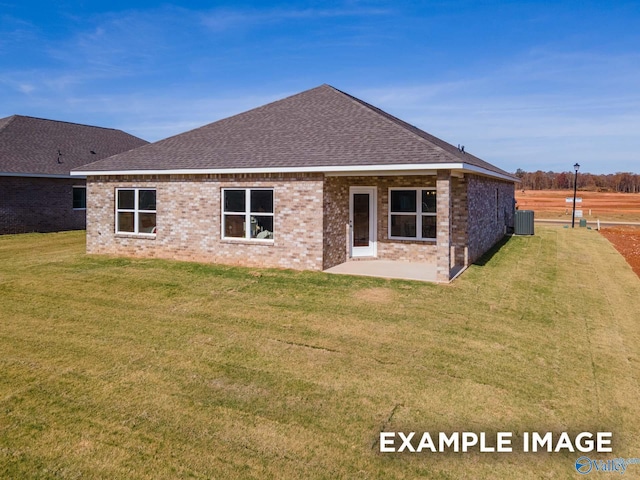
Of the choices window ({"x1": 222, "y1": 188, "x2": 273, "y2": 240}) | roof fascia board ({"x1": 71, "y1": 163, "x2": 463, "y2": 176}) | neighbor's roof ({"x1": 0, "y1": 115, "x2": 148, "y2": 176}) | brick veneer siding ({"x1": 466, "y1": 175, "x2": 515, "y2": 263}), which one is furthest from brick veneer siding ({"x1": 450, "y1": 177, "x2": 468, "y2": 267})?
neighbor's roof ({"x1": 0, "y1": 115, "x2": 148, "y2": 176})

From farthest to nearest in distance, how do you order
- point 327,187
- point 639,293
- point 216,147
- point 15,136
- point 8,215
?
point 15,136, point 8,215, point 216,147, point 327,187, point 639,293

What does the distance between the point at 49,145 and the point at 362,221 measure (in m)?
22.4

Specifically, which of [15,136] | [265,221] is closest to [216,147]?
[265,221]

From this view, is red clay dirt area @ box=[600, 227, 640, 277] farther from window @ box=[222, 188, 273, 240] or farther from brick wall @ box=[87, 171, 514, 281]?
→ window @ box=[222, 188, 273, 240]

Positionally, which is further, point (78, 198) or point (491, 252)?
point (78, 198)

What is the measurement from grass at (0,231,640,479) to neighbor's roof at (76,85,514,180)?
3.33 m

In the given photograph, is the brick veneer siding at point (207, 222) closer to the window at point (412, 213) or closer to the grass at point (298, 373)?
the grass at point (298, 373)

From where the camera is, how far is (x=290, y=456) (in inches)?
169

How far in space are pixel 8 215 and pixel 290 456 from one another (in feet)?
82.0

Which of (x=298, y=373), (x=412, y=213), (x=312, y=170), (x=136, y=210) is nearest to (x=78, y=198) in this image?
(x=136, y=210)

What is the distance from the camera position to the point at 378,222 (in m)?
15.2

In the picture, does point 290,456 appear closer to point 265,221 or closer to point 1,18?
point 265,221
